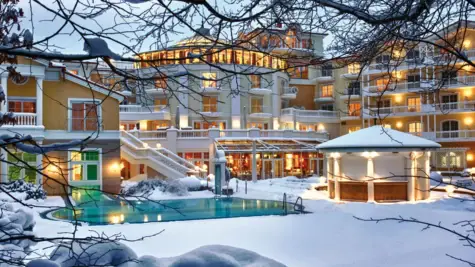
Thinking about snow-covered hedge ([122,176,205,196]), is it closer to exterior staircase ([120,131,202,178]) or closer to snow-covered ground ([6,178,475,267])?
exterior staircase ([120,131,202,178])

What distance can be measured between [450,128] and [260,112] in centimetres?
1544

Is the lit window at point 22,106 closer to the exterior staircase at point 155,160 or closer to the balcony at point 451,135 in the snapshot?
the exterior staircase at point 155,160

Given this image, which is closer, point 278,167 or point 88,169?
point 88,169

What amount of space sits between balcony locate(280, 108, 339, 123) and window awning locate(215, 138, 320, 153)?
5.87 meters

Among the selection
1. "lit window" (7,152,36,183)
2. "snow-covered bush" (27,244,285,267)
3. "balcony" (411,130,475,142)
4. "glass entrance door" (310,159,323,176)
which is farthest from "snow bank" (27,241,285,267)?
"balcony" (411,130,475,142)

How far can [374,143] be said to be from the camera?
1878cm

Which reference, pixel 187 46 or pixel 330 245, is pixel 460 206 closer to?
pixel 330 245

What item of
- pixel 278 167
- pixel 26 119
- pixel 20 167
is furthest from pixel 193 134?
pixel 20 167

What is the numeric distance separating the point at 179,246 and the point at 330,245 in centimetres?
323

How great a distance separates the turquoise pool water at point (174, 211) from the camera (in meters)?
16.2

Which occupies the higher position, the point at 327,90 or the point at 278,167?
the point at 327,90

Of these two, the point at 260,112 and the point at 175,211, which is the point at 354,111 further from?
the point at 260,112

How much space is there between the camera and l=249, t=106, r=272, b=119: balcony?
133 ft

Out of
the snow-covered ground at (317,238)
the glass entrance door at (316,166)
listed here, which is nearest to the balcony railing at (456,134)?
the glass entrance door at (316,166)
